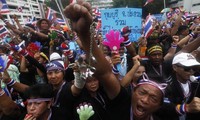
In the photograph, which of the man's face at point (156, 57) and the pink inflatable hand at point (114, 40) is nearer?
the pink inflatable hand at point (114, 40)

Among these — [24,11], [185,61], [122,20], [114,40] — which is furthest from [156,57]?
[24,11]

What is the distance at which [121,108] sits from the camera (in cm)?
237

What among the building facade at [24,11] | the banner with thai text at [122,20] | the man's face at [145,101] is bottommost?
the building facade at [24,11]

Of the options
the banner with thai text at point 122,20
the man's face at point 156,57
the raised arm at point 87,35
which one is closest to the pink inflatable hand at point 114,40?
the raised arm at point 87,35

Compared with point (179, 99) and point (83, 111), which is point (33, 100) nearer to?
point (83, 111)

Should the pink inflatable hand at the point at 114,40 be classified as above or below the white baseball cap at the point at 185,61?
above

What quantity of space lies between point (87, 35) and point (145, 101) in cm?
91

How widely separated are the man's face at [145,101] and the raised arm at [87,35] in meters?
0.25

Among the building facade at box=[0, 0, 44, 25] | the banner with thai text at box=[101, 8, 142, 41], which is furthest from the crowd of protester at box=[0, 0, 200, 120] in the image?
the building facade at box=[0, 0, 44, 25]

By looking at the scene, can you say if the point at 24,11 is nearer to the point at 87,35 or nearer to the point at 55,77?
the point at 55,77

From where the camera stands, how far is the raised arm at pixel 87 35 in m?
1.61

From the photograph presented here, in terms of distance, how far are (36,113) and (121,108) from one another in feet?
3.05

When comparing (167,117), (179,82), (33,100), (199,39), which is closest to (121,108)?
(167,117)

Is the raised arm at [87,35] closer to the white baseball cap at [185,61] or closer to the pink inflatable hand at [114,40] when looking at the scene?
the pink inflatable hand at [114,40]
